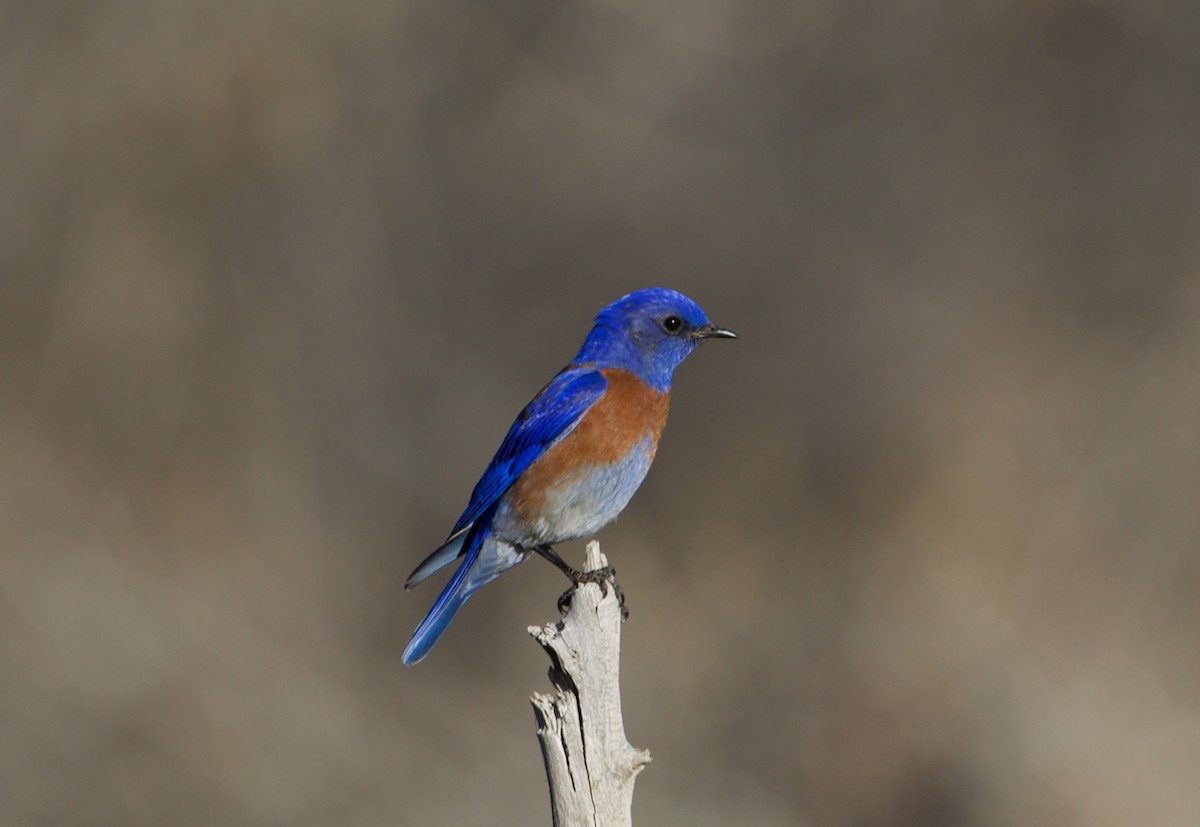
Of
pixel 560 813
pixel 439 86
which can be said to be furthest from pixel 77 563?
pixel 560 813

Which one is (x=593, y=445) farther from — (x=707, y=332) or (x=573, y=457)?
(x=707, y=332)

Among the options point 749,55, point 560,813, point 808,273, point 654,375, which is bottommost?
point 560,813

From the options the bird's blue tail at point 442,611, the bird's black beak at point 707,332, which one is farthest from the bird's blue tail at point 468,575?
the bird's black beak at point 707,332

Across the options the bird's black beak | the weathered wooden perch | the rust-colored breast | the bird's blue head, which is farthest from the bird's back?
the weathered wooden perch

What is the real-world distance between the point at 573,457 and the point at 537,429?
174 millimetres

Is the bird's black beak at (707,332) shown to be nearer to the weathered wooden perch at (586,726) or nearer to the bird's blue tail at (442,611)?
the bird's blue tail at (442,611)

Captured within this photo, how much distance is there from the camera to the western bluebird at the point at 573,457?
4848 millimetres

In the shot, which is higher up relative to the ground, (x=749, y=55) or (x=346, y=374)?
(x=749, y=55)

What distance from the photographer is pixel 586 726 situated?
3703mm

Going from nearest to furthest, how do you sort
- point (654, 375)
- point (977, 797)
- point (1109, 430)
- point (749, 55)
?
point (654, 375) → point (977, 797) → point (1109, 430) → point (749, 55)

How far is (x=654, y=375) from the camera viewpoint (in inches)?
202

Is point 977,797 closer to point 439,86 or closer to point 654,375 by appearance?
point 654,375

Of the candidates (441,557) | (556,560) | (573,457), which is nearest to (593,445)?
(573,457)

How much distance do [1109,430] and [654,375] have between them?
5431 mm
